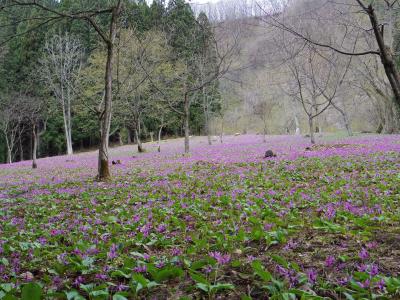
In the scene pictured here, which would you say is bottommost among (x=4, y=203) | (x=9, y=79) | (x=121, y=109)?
(x=4, y=203)

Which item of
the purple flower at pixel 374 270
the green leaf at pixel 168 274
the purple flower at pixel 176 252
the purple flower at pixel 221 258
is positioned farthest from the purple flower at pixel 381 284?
the purple flower at pixel 176 252

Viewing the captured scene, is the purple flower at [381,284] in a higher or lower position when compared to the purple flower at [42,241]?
higher

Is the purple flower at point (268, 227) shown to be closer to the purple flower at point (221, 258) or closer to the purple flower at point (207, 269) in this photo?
the purple flower at point (221, 258)

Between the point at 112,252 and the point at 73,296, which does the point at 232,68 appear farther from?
the point at 73,296

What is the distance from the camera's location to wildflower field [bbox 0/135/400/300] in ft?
10.3

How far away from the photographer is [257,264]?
3219mm

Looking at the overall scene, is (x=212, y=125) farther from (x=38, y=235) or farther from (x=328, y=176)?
(x=38, y=235)

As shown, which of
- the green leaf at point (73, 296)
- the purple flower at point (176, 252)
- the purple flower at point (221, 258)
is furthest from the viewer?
the purple flower at point (176, 252)

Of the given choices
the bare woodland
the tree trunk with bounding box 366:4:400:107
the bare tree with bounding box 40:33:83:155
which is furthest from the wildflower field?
the bare tree with bounding box 40:33:83:155

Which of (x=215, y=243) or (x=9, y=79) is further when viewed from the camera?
(x=9, y=79)

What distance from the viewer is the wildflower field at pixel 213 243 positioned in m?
3.13

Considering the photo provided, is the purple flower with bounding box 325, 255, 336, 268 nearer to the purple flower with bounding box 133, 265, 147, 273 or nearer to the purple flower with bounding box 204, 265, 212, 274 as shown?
the purple flower with bounding box 204, 265, 212, 274

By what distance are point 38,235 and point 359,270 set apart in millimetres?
4793

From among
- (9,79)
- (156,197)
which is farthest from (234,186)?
(9,79)
